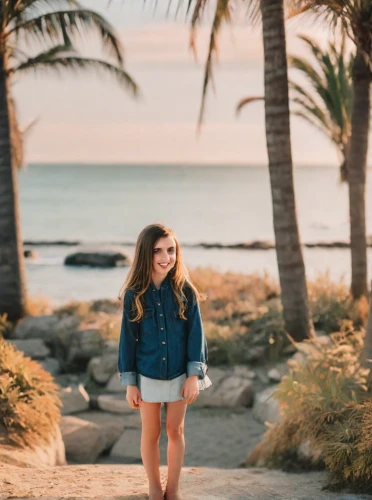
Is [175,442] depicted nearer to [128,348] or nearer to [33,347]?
[128,348]

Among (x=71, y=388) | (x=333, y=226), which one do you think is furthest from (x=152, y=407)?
(x=333, y=226)

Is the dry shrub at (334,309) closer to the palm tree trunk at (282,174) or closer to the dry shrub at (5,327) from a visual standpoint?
the palm tree trunk at (282,174)

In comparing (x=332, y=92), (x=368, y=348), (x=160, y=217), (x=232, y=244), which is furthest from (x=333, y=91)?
(x=160, y=217)

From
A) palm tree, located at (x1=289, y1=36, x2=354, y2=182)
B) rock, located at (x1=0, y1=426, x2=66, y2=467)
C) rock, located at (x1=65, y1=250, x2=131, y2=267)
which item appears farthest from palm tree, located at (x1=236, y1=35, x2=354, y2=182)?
rock, located at (x1=65, y1=250, x2=131, y2=267)

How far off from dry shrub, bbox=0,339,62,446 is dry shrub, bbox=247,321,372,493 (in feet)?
6.75

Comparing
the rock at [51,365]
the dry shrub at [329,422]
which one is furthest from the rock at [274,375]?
the rock at [51,365]

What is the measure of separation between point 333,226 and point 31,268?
26.0 metres

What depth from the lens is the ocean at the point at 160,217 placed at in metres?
27.5

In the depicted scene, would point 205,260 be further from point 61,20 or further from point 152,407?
point 152,407

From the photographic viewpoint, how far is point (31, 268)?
29047mm

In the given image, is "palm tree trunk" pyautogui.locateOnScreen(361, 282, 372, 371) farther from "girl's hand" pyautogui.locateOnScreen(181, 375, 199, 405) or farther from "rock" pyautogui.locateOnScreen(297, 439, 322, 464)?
"girl's hand" pyautogui.locateOnScreen(181, 375, 199, 405)

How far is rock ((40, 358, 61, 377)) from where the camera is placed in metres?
11.9

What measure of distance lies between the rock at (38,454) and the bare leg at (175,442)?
6.11 ft

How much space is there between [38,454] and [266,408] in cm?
345
